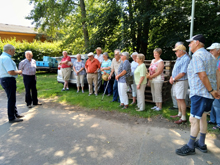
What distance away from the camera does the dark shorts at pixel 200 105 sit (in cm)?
286

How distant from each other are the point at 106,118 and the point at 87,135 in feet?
3.82

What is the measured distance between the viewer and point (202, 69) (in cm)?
277

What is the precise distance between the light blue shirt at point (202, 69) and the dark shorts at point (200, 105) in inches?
3.1

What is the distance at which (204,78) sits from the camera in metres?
2.77

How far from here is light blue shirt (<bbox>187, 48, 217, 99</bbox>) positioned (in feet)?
9.18

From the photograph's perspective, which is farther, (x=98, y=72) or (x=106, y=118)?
(x=98, y=72)

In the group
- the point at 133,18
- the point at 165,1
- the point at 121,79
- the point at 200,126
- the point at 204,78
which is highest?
the point at 165,1

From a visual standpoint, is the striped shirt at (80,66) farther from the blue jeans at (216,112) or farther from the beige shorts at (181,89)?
the blue jeans at (216,112)

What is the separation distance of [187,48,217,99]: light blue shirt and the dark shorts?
0.26 feet

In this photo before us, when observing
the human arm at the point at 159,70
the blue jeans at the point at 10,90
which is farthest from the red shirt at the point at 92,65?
the blue jeans at the point at 10,90

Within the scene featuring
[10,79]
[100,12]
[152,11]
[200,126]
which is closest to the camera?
[200,126]

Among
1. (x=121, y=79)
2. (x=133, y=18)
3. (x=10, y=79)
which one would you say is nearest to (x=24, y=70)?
(x=10, y=79)

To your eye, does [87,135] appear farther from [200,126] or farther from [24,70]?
[24,70]

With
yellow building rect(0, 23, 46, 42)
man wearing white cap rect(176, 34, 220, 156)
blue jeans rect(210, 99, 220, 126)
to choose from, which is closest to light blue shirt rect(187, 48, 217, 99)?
man wearing white cap rect(176, 34, 220, 156)
